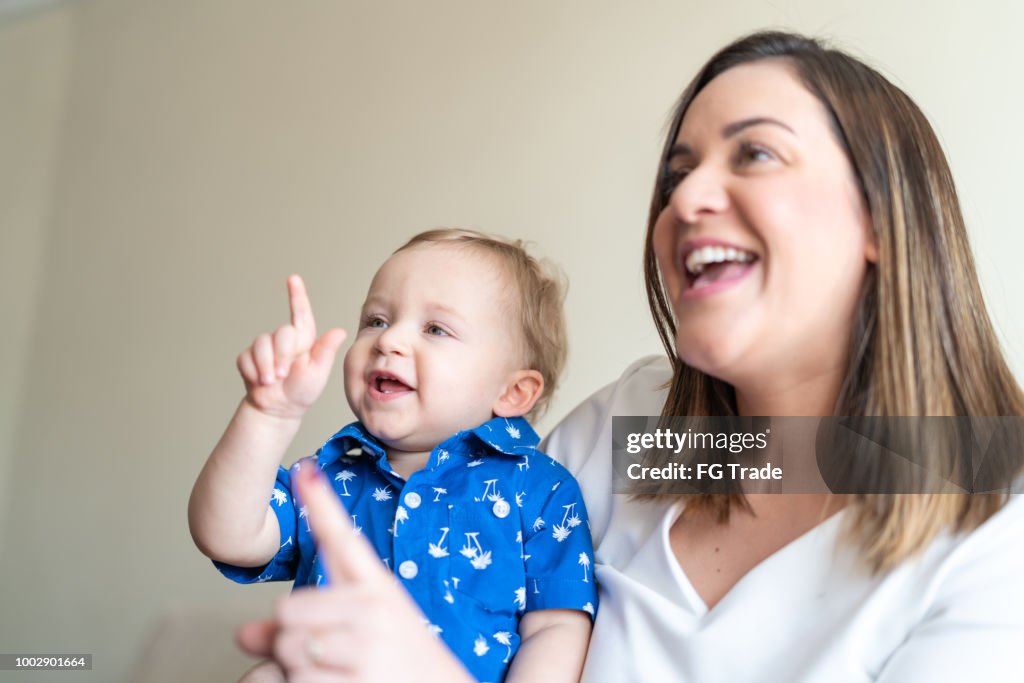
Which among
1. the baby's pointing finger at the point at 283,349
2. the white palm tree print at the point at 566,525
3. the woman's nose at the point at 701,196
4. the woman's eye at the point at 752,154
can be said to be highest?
the woman's eye at the point at 752,154

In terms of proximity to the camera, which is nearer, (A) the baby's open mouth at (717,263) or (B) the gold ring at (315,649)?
(B) the gold ring at (315,649)

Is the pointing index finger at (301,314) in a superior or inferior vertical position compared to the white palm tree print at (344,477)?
superior

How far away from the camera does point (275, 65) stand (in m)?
3.24

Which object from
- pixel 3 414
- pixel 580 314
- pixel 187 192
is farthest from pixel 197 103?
pixel 580 314

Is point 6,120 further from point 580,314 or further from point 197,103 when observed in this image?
point 580,314

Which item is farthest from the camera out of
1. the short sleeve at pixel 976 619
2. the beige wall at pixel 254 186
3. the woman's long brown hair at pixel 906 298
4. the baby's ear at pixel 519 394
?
the beige wall at pixel 254 186

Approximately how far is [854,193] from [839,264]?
8 centimetres

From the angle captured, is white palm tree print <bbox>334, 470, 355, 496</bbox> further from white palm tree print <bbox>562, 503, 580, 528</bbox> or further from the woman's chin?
the woman's chin

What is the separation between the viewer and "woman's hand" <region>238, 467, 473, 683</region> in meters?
0.70

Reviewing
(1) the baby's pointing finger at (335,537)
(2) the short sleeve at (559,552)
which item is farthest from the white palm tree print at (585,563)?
(1) the baby's pointing finger at (335,537)

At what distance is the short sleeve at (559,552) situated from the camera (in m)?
1.22

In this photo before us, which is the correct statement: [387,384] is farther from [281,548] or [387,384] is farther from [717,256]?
[717,256]

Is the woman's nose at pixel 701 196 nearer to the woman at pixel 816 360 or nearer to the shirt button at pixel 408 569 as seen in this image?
the woman at pixel 816 360

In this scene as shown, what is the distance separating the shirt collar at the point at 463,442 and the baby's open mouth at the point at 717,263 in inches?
15.2
